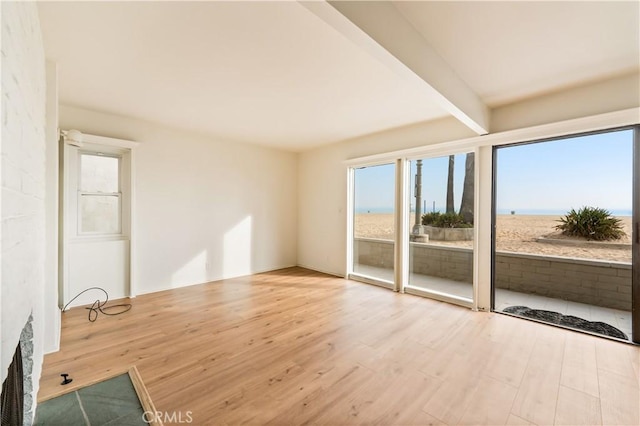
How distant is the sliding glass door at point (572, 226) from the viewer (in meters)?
2.76

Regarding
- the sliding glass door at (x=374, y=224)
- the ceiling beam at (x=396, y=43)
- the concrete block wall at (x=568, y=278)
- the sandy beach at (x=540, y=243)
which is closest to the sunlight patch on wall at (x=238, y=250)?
the sliding glass door at (x=374, y=224)

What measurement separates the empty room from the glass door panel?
0.10ft

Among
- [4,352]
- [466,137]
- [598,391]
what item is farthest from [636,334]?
[4,352]

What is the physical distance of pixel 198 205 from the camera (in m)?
4.48

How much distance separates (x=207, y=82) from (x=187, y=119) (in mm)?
1324

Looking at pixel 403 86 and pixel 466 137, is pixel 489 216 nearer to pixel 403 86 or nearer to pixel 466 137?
pixel 466 137

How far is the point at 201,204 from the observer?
4516 mm

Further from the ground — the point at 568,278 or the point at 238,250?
the point at 238,250

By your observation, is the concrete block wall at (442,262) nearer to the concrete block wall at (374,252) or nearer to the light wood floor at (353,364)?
the concrete block wall at (374,252)

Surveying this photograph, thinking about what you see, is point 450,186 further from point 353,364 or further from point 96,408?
point 96,408

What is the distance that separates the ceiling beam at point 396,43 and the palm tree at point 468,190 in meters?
1.00

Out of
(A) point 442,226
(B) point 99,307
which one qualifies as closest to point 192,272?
(B) point 99,307

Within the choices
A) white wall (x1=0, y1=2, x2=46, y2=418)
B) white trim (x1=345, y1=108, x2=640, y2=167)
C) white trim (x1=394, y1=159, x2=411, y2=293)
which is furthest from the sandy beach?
white wall (x1=0, y1=2, x2=46, y2=418)

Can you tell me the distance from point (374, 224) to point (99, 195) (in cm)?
415
